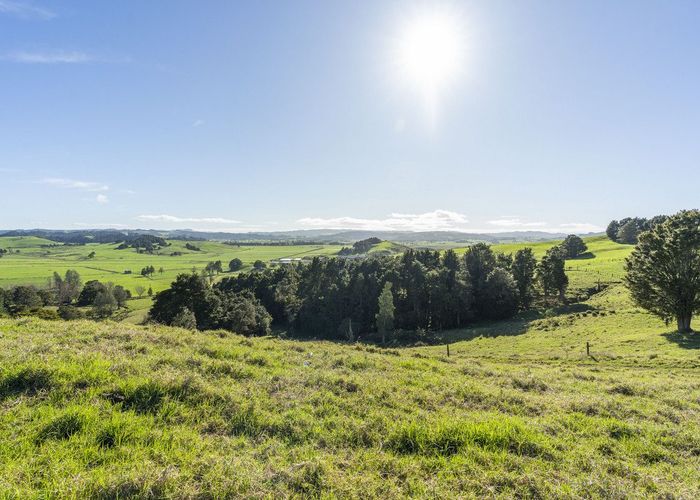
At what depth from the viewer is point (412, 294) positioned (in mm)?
75938

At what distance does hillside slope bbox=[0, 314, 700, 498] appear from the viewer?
16.9 feet

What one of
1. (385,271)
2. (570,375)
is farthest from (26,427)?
(385,271)

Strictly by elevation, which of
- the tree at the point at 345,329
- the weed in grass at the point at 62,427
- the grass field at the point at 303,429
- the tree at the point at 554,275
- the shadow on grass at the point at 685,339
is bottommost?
the tree at the point at 345,329

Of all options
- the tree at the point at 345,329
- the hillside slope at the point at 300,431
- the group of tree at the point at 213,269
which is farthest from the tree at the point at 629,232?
the group of tree at the point at 213,269

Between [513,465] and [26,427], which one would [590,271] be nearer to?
[513,465]

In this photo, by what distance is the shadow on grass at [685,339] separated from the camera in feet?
104

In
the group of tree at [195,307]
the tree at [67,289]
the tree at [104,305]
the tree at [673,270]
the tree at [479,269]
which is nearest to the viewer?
the tree at [673,270]

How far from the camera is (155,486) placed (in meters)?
4.61

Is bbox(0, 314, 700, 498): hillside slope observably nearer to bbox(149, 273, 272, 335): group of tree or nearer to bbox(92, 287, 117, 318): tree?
bbox(149, 273, 272, 335): group of tree

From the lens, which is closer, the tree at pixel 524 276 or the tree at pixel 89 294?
the tree at pixel 524 276

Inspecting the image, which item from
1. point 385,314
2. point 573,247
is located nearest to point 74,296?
point 385,314

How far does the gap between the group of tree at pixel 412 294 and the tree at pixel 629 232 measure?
3753 inches

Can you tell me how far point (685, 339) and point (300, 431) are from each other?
44435mm

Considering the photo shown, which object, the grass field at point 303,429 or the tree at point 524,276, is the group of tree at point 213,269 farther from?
the grass field at point 303,429
